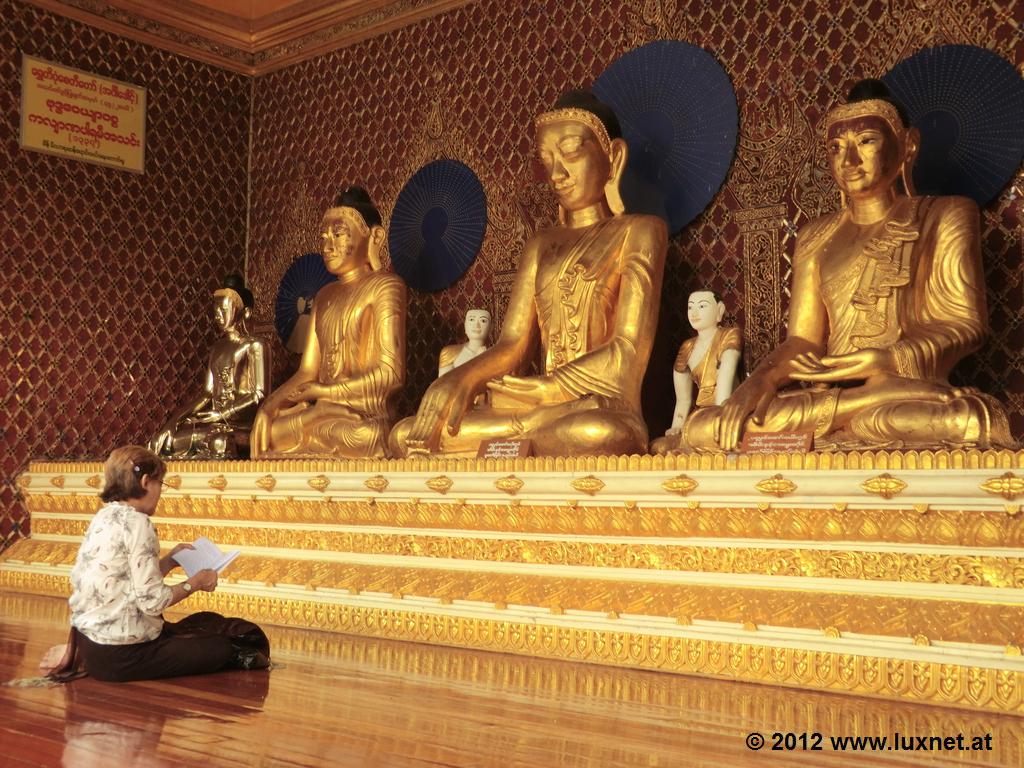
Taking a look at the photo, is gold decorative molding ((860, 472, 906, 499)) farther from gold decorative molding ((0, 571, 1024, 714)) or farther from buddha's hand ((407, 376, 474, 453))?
buddha's hand ((407, 376, 474, 453))

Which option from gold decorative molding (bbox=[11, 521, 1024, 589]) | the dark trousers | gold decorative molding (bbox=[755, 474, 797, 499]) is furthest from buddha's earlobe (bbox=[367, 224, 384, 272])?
gold decorative molding (bbox=[755, 474, 797, 499])

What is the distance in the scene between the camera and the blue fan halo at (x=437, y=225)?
22.2ft

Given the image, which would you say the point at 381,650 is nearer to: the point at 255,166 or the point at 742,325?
the point at 742,325

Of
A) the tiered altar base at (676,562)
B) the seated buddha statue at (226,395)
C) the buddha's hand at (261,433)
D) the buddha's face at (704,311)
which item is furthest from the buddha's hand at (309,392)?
the buddha's face at (704,311)

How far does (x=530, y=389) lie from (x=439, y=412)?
1.36 ft

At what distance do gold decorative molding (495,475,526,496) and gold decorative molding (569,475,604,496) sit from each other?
270 millimetres

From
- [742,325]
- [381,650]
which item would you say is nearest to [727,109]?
[742,325]

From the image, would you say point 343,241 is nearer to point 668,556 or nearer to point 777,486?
point 668,556

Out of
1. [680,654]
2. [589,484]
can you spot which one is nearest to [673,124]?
[589,484]

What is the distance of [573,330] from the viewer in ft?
17.5

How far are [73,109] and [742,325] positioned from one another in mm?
4559

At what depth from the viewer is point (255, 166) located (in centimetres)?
827

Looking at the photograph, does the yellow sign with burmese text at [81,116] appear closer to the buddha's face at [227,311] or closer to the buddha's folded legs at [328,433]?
the buddha's face at [227,311]

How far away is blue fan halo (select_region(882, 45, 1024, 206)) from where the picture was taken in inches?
188
